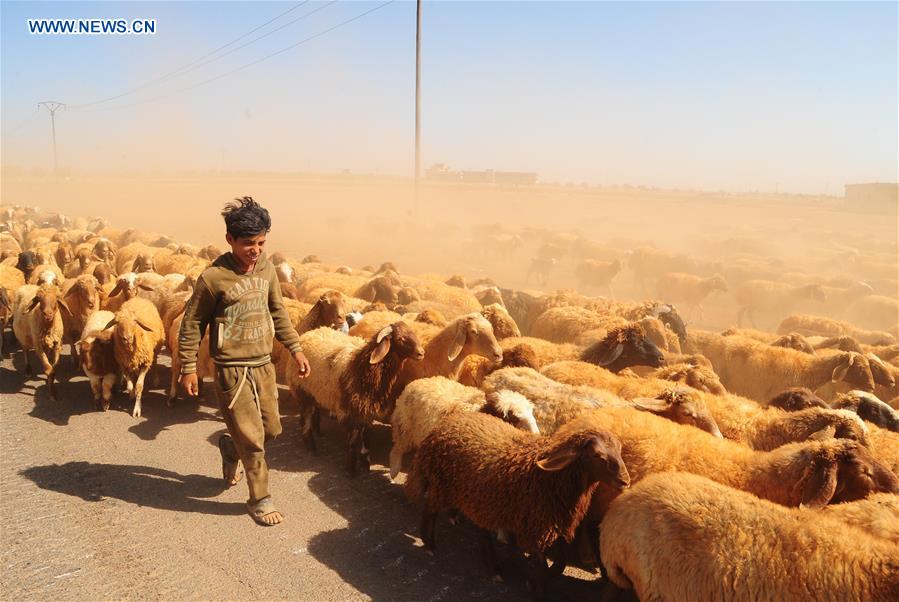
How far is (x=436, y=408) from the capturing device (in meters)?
5.72

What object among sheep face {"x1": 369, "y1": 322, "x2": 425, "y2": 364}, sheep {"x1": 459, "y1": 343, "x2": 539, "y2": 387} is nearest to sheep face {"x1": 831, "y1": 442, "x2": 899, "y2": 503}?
sheep {"x1": 459, "y1": 343, "x2": 539, "y2": 387}

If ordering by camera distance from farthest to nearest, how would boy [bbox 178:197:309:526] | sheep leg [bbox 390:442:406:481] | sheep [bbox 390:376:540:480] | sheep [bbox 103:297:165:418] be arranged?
sheep [bbox 103:297:165:418] → sheep leg [bbox 390:442:406:481] → sheep [bbox 390:376:540:480] → boy [bbox 178:197:309:526]

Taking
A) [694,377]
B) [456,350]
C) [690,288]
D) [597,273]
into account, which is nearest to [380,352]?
[456,350]

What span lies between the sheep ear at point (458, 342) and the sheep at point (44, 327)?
20.3 feet

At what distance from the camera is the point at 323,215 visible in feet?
188

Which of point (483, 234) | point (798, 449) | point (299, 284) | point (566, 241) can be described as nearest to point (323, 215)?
point (483, 234)

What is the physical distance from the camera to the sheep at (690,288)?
20.0 m

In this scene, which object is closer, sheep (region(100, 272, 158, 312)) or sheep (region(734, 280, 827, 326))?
sheep (region(100, 272, 158, 312))

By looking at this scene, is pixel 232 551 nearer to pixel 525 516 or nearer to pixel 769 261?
pixel 525 516

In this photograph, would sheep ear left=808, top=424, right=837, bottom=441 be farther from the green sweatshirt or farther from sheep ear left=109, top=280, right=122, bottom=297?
sheep ear left=109, top=280, right=122, bottom=297

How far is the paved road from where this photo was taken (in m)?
4.45

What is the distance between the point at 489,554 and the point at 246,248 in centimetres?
331

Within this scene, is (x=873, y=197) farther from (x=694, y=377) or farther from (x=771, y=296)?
(x=694, y=377)

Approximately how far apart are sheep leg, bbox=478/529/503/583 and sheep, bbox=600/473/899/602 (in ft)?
3.61
